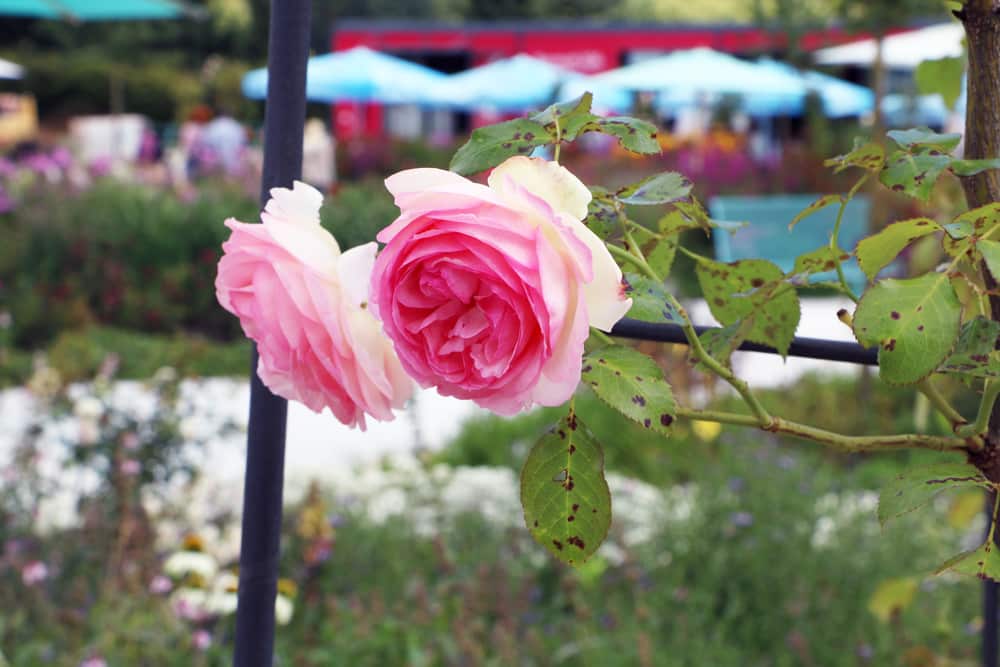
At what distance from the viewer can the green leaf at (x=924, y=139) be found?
0.69 metres

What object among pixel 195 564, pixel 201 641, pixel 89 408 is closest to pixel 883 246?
pixel 195 564

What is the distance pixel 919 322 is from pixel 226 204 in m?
9.03

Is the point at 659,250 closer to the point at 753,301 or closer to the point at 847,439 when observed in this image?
the point at 753,301

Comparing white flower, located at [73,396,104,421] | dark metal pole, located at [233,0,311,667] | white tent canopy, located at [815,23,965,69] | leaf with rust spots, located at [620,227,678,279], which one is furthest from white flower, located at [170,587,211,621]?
white tent canopy, located at [815,23,965,69]

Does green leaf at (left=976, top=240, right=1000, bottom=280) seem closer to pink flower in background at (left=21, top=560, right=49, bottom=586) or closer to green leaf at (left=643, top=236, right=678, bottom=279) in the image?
green leaf at (left=643, top=236, right=678, bottom=279)

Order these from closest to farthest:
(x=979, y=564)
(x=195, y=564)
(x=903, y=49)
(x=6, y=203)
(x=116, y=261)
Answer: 1. (x=979, y=564)
2. (x=195, y=564)
3. (x=116, y=261)
4. (x=6, y=203)
5. (x=903, y=49)

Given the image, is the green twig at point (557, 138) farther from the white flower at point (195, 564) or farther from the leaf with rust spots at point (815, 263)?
the white flower at point (195, 564)

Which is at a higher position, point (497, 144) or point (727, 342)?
point (497, 144)

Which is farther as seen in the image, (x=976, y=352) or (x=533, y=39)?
(x=533, y=39)

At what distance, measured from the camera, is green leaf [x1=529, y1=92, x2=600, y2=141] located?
63 cm

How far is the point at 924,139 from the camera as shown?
0.70 metres

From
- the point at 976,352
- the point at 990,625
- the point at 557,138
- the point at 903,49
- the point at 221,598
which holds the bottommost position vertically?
the point at 221,598

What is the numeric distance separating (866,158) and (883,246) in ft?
0.29

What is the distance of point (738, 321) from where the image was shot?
0.72 metres
